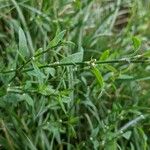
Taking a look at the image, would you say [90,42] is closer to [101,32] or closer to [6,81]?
[101,32]

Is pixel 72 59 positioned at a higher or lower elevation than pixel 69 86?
higher

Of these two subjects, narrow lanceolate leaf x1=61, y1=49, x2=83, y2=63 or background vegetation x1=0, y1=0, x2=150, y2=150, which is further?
background vegetation x1=0, y1=0, x2=150, y2=150

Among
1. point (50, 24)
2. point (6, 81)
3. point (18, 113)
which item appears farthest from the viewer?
point (50, 24)

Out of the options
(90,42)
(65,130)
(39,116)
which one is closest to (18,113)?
(39,116)

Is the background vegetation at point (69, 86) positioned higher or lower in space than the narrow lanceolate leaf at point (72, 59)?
lower

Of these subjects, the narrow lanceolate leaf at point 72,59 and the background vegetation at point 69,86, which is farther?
the background vegetation at point 69,86

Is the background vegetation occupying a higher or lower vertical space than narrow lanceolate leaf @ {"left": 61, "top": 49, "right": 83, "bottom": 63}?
lower

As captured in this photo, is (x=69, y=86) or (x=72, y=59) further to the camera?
(x=69, y=86)

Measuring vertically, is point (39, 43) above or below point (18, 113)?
above
